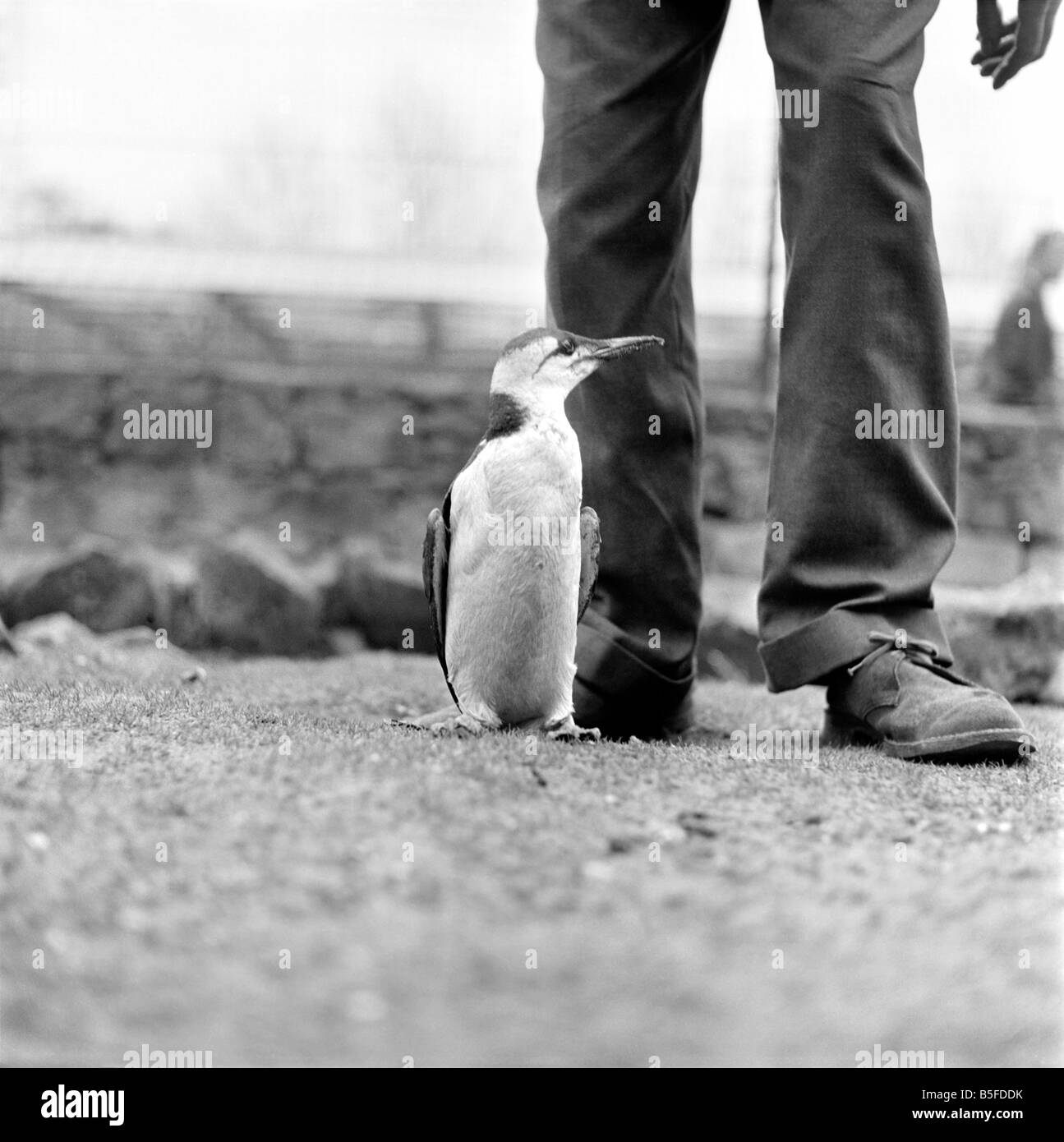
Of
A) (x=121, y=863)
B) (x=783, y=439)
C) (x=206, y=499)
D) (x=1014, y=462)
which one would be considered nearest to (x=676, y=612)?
(x=783, y=439)

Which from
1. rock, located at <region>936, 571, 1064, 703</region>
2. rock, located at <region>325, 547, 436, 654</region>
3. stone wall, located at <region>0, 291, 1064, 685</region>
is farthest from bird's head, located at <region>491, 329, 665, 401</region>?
stone wall, located at <region>0, 291, 1064, 685</region>

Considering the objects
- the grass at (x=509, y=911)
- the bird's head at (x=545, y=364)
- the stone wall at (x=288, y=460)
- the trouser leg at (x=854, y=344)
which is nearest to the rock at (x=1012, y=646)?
the stone wall at (x=288, y=460)

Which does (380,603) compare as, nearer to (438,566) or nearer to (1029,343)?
(438,566)

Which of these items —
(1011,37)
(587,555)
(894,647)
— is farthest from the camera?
(1011,37)

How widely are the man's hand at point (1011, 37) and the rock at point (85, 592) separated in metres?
3.97

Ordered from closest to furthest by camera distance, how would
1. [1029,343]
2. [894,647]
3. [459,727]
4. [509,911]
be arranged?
[509,911]
[459,727]
[894,647]
[1029,343]

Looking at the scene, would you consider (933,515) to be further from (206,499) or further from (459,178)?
(459,178)

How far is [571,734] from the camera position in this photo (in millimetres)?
2488

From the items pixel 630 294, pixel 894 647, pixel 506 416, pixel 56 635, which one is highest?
pixel 630 294

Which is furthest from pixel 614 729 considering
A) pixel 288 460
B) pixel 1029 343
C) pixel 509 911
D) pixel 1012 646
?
pixel 1029 343

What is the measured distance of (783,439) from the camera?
279 cm

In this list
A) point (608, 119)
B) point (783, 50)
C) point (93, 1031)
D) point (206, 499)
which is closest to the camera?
point (93, 1031)

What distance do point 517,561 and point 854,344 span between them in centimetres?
82
